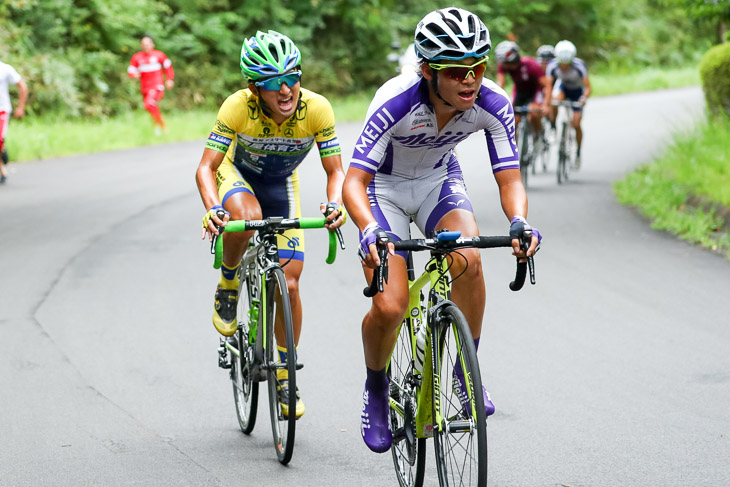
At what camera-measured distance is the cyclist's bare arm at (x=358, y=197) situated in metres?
4.35

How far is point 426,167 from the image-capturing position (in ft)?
16.4

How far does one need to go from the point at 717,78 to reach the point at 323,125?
38.2ft

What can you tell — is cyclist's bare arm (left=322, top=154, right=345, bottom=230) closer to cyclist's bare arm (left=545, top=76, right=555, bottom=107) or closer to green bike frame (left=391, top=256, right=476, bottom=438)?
green bike frame (left=391, top=256, right=476, bottom=438)

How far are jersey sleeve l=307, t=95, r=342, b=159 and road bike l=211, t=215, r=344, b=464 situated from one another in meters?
0.52

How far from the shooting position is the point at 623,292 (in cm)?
888

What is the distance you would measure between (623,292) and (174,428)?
15.0 feet

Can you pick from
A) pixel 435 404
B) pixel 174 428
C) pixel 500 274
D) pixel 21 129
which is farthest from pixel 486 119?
pixel 21 129

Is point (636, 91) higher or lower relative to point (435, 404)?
lower

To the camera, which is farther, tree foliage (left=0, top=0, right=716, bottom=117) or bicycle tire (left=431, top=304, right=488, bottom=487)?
tree foliage (left=0, top=0, right=716, bottom=117)

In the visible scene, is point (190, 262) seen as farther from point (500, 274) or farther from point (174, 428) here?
point (174, 428)

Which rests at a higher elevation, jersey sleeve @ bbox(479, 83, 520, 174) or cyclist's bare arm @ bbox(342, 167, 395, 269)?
jersey sleeve @ bbox(479, 83, 520, 174)

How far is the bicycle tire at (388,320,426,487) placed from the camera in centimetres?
456

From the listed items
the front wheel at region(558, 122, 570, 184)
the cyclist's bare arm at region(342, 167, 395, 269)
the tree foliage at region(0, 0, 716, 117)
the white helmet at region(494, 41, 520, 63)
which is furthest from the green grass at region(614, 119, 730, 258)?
the cyclist's bare arm at region(342, 167, 395, 269)

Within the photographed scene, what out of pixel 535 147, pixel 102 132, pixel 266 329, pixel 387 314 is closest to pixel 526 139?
pixel 535 147
